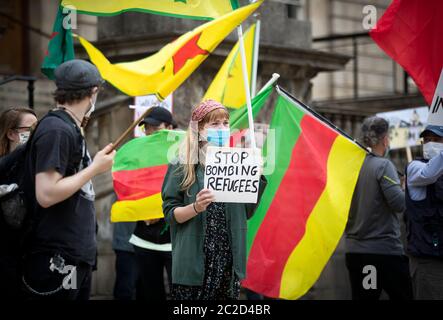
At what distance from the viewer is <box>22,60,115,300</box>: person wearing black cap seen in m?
5.39

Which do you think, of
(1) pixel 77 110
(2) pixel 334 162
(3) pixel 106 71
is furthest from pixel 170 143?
(1) pixel 77 110

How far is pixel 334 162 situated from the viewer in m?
8.27

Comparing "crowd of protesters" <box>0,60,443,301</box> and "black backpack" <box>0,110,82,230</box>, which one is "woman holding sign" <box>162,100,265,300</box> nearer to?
"crowd of protesters" <box>0,60,443,301</box>

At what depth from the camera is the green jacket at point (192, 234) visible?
6.12 m

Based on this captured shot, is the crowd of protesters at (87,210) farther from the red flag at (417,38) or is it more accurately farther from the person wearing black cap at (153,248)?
the person wearing black cap at (153,248)

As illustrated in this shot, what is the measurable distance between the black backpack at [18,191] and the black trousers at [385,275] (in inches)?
140

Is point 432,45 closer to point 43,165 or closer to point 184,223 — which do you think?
point 184,223

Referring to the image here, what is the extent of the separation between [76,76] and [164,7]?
2503 mm

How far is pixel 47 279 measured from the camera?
5.52 m

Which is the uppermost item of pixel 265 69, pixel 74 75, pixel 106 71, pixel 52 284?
pixel 265 69

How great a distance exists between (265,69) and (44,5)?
6243 mm

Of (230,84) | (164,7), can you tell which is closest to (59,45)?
(164,7)

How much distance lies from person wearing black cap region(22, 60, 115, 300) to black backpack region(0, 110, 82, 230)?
0.04 feet

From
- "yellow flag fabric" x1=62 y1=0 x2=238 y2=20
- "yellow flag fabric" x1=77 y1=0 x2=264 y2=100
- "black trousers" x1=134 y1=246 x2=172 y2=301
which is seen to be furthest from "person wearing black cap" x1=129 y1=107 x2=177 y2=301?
"yellow flag fabric" x1=62 y1=0 x2=238 y2=20
